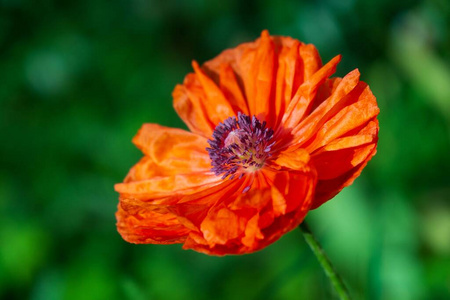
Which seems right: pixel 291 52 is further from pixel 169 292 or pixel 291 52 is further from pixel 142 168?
pixel 169 292

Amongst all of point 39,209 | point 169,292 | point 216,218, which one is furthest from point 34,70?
point 216,218

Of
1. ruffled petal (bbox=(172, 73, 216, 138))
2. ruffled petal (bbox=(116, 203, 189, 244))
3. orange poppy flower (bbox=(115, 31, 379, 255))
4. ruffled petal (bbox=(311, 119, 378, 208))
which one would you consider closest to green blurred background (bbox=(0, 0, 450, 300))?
ruffled petal (bbox=(116, 203, 189, 244))

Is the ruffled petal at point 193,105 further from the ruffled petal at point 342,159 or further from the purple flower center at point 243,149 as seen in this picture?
the ruffled petal at point 342,159

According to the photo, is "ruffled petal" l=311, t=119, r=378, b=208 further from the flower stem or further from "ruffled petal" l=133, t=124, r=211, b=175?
"ruffled petal" l=133, t=124, r=211, b=175

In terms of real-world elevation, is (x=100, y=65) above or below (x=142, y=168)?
above

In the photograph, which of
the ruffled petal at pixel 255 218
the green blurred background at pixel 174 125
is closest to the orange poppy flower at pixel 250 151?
the ruffled petal at pixel 255 218

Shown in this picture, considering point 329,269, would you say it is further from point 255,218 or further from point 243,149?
point 243,149

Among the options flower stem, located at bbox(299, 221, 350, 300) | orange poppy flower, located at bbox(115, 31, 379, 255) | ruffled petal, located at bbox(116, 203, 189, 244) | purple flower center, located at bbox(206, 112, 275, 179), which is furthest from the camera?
purple flower center, located at bbox(206, 112, 275, 179)
